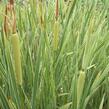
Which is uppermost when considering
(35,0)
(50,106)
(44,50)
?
(35,0)

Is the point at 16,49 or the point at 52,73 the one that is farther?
the point at 52,73

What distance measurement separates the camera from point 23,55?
107 centimetres

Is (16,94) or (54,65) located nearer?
(16,94)

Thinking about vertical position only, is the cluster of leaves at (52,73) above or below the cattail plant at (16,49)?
below

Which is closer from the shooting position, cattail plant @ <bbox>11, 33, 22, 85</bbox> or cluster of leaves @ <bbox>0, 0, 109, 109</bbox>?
cattail plant @ <bbox>11, 33, 22, 85</bbox>

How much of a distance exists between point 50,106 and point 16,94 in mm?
126

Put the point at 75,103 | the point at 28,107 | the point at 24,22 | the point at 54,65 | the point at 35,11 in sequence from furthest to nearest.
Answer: the point at 24,22 → the point at 35,11 → the point at 54,65 → the point at 28,107 → the point at 75,103

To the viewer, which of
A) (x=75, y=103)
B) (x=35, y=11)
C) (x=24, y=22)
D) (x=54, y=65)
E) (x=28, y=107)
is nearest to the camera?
(x=75, y=103)

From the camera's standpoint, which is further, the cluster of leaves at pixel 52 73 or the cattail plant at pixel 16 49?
the cluster of leaves at pixel 52 73

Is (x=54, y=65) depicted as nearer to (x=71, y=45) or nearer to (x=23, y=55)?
(x=23, y=55)

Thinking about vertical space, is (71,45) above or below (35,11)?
below

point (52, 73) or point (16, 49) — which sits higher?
point (16, 49)

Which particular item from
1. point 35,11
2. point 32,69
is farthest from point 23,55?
point 35,11

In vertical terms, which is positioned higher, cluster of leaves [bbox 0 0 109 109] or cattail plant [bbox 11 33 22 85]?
cattail plant [bbox 11 33 22 85]
